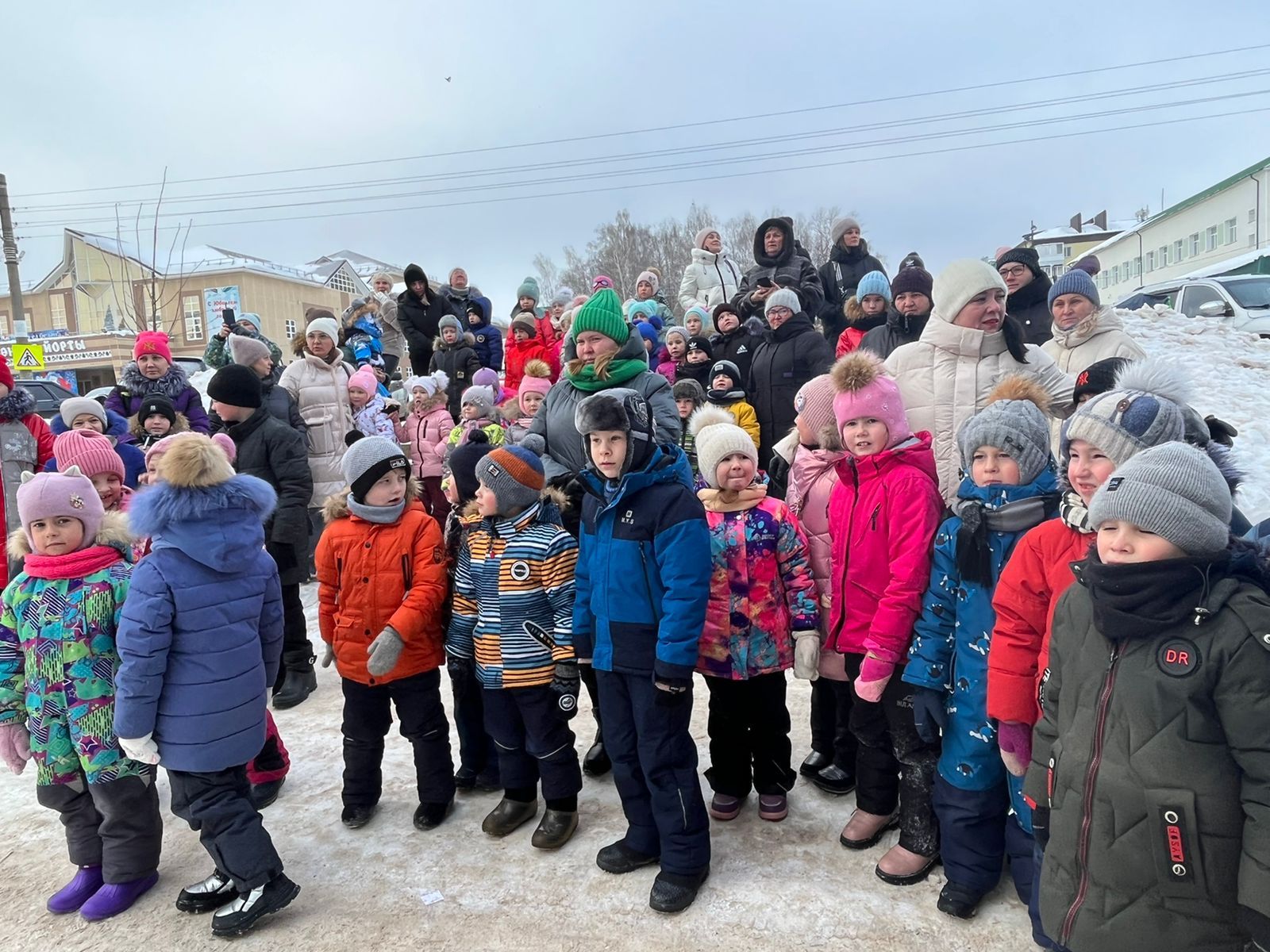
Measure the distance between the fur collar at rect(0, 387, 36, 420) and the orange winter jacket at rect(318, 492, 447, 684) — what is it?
3778 millimetres

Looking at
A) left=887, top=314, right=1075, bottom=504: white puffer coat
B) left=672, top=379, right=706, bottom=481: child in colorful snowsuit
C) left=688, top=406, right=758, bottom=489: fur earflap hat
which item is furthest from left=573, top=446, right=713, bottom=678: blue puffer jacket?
left=672, top=379, right=706, bottom=481: child in colorful snowsuit

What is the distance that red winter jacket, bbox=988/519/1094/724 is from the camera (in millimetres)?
2439

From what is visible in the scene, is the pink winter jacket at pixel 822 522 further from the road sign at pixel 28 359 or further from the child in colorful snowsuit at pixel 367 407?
the road sign at pixel 28 359

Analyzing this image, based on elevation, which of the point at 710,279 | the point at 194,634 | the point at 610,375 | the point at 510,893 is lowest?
the point at 510,893

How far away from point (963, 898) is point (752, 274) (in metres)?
7.63

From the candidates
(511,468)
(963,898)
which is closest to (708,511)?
(511,468)

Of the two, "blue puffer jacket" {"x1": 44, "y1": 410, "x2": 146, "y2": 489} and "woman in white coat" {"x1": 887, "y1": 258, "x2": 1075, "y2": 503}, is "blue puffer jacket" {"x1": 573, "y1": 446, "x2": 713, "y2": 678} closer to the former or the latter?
"woman in white coat" {"x1": 887, "y1": 258, "x2": 1075, "y2": 503}

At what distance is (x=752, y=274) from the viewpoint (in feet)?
30.7

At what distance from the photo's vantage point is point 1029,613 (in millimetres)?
2455

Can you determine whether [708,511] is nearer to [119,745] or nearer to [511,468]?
[511,468]

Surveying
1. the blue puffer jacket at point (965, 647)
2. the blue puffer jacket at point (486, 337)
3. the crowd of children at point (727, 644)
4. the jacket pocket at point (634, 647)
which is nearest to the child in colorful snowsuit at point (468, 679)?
the crowd of children at point (727, 644)

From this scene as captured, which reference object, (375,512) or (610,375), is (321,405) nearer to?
(375,512)

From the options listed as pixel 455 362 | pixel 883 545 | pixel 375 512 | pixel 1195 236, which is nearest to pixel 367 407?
pixel 455 362

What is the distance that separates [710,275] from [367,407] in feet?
16.4
